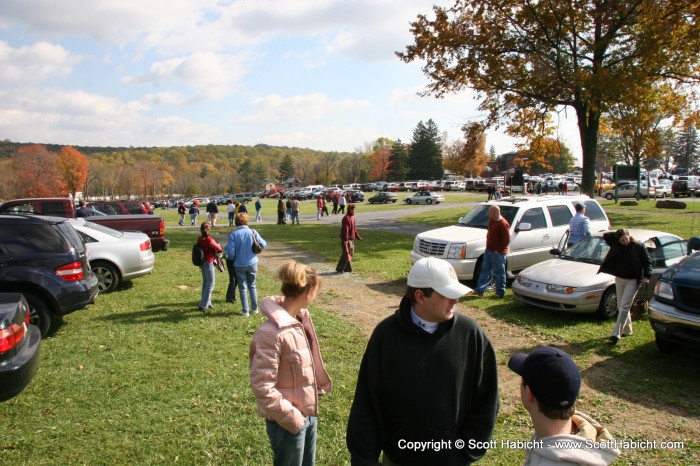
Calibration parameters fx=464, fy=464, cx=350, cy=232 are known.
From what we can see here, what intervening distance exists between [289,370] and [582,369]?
448 cm

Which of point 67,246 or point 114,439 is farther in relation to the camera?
point 67,246

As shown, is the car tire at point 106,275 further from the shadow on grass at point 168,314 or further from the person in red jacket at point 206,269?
the person in red jacket at point 206,269

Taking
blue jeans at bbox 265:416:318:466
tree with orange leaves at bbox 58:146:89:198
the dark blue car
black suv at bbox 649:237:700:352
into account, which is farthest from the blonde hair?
tree with orange leaves at bbox 58:146:89:198

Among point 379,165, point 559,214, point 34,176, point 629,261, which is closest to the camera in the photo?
point 629,261

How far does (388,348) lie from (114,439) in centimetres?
305

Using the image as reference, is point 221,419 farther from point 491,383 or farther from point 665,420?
point 665,420

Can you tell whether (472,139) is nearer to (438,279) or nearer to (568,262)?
(568,262)

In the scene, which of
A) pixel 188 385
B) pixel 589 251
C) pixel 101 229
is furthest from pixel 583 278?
pixel 101 229

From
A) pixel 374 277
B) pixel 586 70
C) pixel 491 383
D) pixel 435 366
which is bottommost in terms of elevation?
pixel 374 277

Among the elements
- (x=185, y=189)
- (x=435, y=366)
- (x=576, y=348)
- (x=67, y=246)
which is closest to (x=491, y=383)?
(x=435, y=366)

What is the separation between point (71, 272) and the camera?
22.6 ft

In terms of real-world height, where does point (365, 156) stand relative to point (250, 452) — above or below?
above

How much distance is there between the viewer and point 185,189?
121062 mm

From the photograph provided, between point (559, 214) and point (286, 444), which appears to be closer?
point (286, 444)
